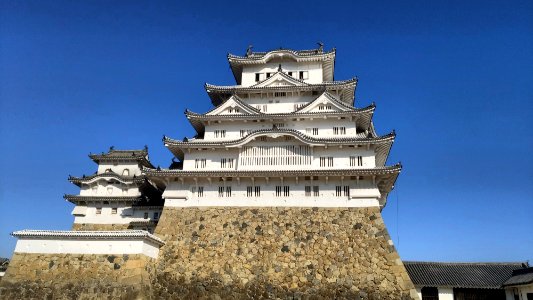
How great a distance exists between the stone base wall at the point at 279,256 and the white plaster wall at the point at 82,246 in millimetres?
2107

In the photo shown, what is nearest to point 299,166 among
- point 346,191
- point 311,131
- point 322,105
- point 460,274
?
point 346,191

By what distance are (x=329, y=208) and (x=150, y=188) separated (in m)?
14.8

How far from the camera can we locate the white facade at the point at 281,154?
22.6 metres

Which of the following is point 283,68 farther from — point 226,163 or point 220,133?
point 226,163

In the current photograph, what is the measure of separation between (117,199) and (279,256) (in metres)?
14.4

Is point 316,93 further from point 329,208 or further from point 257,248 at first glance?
point 257,248

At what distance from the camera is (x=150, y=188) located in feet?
96.8

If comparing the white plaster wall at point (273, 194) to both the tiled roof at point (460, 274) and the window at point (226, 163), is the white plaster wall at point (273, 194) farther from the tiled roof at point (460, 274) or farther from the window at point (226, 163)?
the tiled roof at point (460, 274)

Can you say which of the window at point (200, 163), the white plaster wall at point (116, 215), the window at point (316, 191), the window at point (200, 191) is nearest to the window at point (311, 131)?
the window at point (316, 191)

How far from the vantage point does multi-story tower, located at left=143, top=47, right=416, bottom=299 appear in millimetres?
20031

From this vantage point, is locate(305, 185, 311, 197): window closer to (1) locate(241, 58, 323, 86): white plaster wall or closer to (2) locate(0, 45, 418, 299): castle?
(2) locate(0, 45, 418, 299): castle

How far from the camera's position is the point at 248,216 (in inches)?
892

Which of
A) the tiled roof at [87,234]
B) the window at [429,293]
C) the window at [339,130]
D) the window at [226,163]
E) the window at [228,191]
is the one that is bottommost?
the window at [429,293]

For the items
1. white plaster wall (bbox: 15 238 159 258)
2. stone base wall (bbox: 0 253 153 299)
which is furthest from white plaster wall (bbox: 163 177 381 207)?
stone base wall (bbox: 0 253 153 299)
